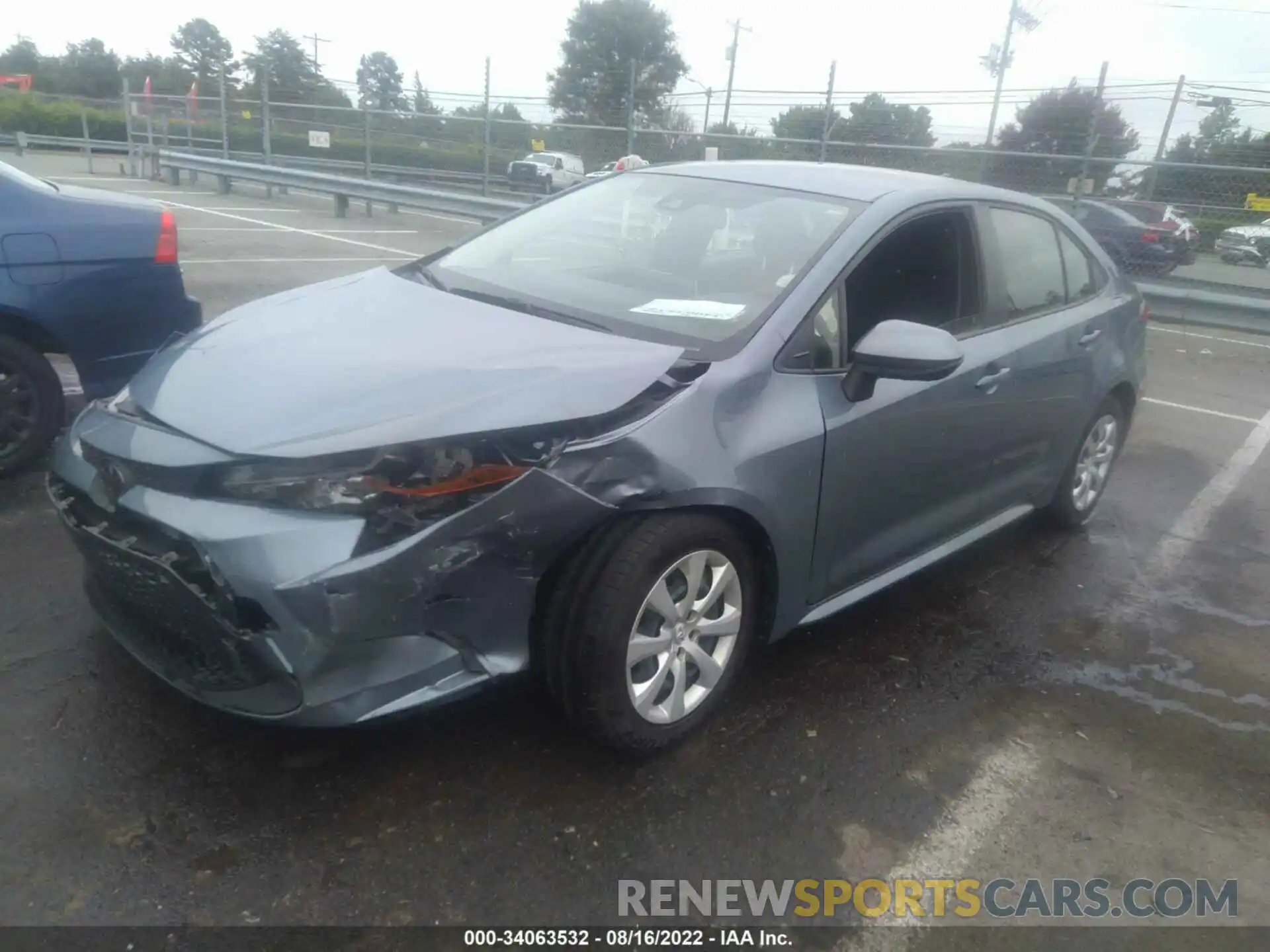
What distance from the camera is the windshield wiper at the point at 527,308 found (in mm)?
2994

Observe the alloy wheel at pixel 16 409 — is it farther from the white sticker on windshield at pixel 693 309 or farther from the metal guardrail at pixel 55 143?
the metal guardrail at pixel 55 143

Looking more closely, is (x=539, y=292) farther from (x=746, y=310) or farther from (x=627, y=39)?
(x=627, y=39)

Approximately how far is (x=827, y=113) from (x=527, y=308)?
11.4 meters

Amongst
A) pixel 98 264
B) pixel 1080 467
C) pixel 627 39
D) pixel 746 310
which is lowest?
pixel 1080 467

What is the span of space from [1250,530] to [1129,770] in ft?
8.65

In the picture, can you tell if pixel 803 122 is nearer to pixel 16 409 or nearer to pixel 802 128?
pixel 802 128

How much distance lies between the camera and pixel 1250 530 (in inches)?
195

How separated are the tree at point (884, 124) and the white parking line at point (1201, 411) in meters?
6.60

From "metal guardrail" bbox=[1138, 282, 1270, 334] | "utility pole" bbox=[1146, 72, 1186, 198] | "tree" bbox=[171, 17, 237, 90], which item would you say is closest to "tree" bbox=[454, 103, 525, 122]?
"utility pole" bbox=[1146, 72, 1186, 198]

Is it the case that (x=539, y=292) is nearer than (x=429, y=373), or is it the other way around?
(x=429, y=373)

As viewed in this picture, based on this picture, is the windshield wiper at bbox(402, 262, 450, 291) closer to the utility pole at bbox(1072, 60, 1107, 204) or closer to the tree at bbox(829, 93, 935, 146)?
the utility pole at bbox(1072, 60, 1107, 204)

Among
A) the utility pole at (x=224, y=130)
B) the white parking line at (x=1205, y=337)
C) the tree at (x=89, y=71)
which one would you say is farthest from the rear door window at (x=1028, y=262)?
the tree at (x=89, y=71)

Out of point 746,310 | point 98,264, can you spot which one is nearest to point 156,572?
point 746,310

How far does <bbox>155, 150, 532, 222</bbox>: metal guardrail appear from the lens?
45.7 feet
